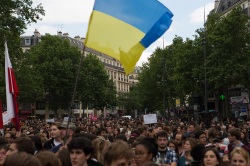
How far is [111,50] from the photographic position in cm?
756

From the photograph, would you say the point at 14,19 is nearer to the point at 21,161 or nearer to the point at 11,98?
the point at 11,98

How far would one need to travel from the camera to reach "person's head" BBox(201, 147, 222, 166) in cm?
613

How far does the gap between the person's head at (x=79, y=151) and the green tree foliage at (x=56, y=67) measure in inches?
2140

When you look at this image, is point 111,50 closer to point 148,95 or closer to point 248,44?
point 248,44

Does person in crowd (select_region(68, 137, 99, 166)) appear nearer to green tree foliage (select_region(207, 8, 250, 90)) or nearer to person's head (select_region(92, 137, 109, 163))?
person's head (select_region(92, 137, 109, 163))

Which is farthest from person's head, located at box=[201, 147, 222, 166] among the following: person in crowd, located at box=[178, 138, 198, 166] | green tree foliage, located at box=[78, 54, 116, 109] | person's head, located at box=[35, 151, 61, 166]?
green tree foliage, located at box=[78, 54, 116, 109]

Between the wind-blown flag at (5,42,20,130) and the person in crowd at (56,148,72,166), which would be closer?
the person in crowd at (56,148,72,166)

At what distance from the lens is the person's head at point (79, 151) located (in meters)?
4.87

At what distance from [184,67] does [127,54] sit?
1516 inches

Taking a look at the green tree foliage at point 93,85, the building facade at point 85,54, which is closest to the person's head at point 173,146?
the building facade at point 85,54

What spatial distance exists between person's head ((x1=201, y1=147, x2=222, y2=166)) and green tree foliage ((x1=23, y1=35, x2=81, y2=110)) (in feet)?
176

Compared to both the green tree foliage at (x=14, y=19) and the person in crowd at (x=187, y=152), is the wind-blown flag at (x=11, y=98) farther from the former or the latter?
the green tree foliage at (x=14, y=19)

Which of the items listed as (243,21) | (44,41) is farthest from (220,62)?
(44,41)

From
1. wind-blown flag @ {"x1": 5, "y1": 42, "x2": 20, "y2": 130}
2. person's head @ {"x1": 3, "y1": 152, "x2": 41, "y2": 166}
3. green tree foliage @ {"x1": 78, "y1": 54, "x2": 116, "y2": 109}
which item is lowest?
person's head @ {"x1": 3, "y1": 152, "x2": 41, "y2": 166}
